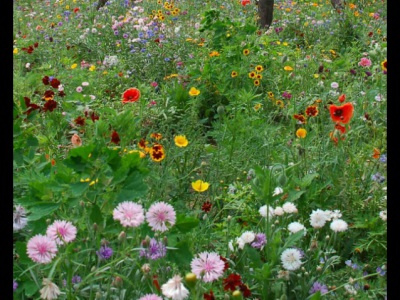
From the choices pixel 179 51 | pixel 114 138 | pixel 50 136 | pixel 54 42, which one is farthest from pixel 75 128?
pixel 54 42

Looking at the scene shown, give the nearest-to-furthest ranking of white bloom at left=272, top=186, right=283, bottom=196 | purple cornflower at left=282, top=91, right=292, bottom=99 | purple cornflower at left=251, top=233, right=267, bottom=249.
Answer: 1. purple cornflower at left=251, top=233, right=267, bottom=249
2. white bloom at left=272, top=186, right=283, bottom=196
3. purple cornflower at left=282, top=91, right=292, bottom=99

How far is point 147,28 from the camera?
5289 mm

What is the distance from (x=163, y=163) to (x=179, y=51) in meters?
2.33

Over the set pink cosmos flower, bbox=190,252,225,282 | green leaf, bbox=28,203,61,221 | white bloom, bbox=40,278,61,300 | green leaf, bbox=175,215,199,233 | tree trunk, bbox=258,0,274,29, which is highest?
green leaf, bbox=28,203,61,221

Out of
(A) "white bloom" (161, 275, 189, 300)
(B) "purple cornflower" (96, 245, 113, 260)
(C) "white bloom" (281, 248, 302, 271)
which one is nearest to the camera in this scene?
(A) "white bloom" (161, 275, 189, 300)

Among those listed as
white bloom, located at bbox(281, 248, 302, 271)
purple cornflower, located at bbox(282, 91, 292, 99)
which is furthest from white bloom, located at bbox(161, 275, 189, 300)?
purple cornflower, located at bbox(282, 91, 292, 99)

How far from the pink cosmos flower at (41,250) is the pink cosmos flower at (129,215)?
185 mm

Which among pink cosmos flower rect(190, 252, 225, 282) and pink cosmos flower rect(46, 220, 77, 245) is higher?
pink cosmos flower rect(46, 220, 77, 245)

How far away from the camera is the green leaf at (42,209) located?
159 centimetres

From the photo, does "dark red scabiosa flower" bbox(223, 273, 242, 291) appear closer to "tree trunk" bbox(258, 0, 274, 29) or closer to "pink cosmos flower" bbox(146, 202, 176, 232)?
"pink cosmos flower" bbox(146, 202, 176, 232)

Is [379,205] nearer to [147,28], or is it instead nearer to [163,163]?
[163,163]

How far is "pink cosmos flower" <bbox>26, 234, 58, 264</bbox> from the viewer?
4.51ft

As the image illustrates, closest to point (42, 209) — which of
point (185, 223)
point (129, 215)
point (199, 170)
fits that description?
point (129, 215)

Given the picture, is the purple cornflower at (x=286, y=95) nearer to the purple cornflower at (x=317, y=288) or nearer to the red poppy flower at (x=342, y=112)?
the red poppy flower at (x=342, y=112)
